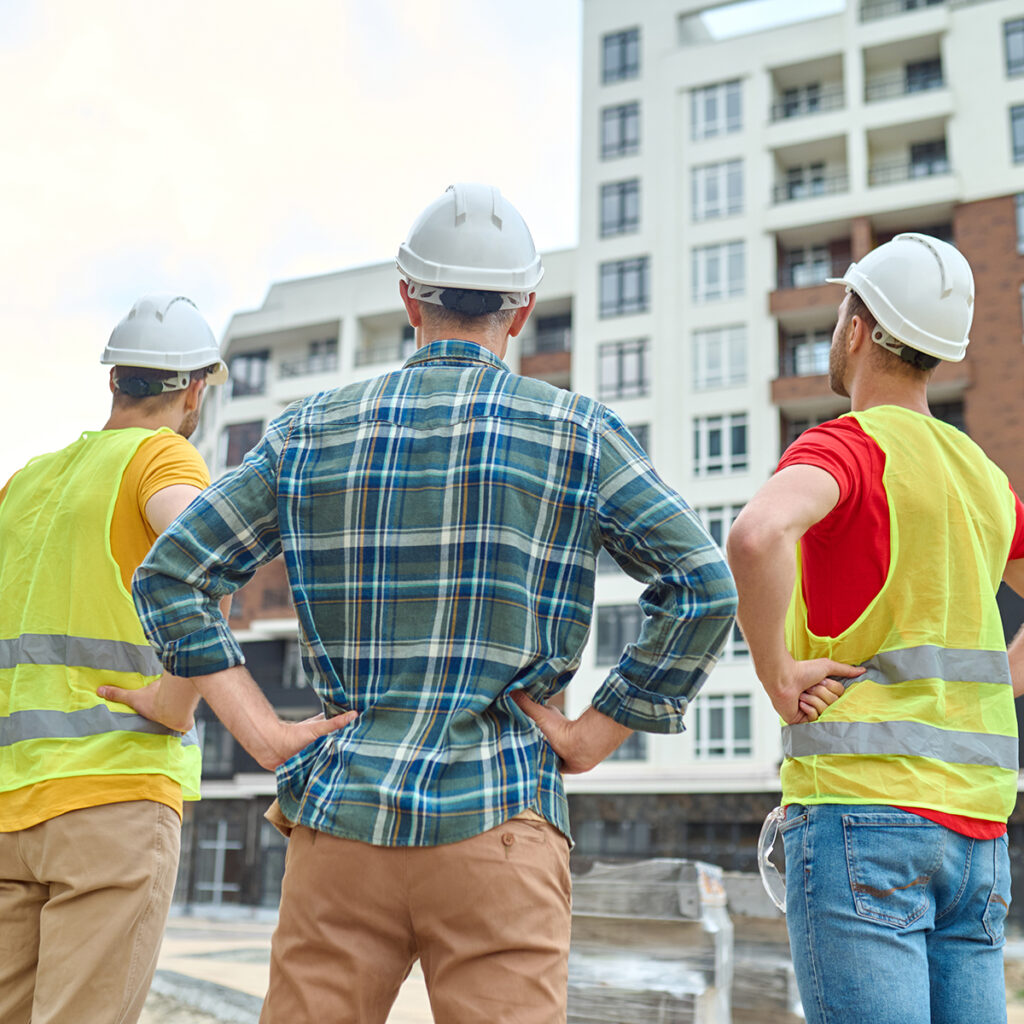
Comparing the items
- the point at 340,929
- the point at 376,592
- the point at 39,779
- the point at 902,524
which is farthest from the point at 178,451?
the point at 902,524

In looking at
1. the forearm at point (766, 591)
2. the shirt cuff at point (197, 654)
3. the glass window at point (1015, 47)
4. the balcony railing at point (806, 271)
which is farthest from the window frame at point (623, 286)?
the shirt cuff at point (197, 654)

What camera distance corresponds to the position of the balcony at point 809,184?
36.5m

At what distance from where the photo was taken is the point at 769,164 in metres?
36.9

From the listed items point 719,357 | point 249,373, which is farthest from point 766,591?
point 249,373

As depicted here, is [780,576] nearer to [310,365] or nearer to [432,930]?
[432,930]

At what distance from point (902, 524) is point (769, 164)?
120 ft

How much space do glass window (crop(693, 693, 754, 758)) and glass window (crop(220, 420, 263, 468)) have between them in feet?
68.5

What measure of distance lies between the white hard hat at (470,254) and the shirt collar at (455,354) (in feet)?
0.30

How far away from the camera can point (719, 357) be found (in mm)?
36188

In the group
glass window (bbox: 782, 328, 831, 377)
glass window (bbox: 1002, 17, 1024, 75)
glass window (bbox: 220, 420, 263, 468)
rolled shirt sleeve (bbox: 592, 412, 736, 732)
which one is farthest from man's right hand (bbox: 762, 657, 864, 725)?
glass window (bbox: 220, 420, 263, 468)

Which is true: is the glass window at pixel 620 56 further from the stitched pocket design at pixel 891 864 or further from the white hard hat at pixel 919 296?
the stitched pocket design at pixel 891 864

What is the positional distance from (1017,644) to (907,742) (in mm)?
772

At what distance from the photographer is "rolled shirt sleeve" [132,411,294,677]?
6.87 ft

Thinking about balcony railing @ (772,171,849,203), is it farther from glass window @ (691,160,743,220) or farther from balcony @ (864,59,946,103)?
balcony @ (864,59,946,103)
